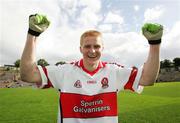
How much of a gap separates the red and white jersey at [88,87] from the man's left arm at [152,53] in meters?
0.13

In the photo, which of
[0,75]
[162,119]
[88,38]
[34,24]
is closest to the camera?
[34,24]

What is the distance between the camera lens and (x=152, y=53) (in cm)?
447

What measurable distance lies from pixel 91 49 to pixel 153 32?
2.70 feet

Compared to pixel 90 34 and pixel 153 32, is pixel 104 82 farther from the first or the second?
pixel 153 32

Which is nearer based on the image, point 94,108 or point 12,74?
point 94,108

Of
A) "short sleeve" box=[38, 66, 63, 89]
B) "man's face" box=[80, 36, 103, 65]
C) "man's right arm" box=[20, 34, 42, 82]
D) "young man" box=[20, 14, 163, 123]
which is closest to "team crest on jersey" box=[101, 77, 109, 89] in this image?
"young man" box=[20, 14, 163, 123]

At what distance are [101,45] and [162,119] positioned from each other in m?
9.70

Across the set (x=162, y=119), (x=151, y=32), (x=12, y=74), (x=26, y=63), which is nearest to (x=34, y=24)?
(x=26, y=63)

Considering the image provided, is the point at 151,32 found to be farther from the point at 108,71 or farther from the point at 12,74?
the point at 12,74

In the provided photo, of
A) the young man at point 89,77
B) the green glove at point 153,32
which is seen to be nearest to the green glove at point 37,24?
the young man at point 89,77

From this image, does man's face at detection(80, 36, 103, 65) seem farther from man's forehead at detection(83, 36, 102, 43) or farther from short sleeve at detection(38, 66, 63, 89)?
short sleeve at detection(38, 66, 63, 89)

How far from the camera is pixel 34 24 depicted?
14.2ft

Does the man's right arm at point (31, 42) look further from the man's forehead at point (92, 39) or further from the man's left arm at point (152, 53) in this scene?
the man's left arm at point (152, 53)

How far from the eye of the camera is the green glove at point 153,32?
14.2ft
